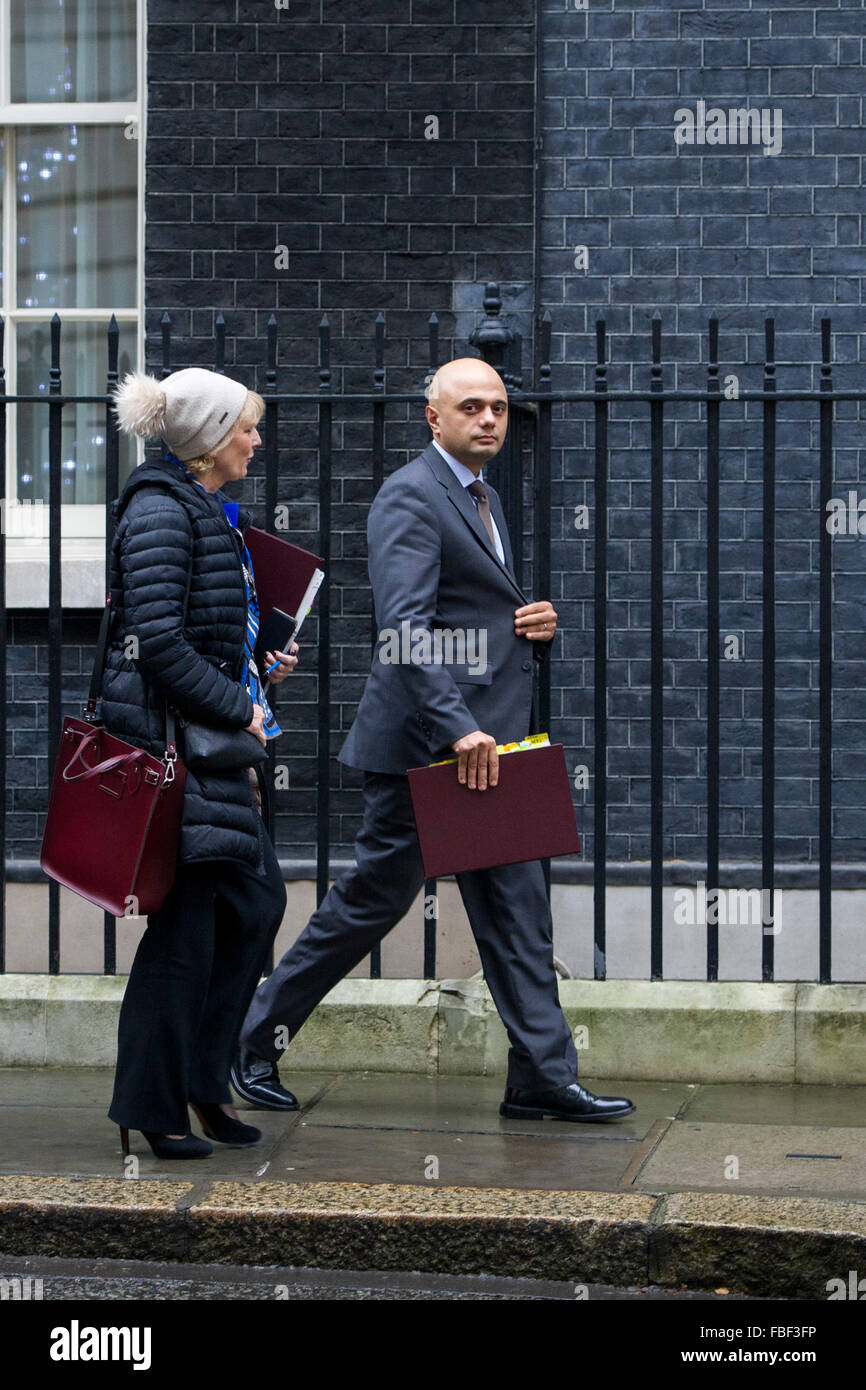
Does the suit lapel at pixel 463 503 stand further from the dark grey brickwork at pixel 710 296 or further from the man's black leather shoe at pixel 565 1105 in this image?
the dark grey brickwork at pixel 710 296

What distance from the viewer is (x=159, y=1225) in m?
4.54

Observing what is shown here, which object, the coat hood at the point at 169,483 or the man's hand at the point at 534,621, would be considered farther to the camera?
the man's hand at the point at 534,621

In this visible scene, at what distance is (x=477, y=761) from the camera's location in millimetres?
5055

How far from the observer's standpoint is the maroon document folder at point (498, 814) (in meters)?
5.05

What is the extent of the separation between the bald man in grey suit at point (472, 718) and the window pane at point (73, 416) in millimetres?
3123

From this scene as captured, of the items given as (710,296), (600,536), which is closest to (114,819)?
(600,536)

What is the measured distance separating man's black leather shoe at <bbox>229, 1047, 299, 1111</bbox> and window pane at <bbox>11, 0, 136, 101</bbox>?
4.47m

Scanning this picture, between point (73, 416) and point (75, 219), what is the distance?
86 centimetres

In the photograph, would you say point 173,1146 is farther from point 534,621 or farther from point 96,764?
point 534,621

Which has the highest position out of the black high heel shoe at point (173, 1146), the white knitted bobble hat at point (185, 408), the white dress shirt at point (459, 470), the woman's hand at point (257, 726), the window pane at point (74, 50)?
the window pane at point (74, 50)

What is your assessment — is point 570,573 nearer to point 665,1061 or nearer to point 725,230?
point 725,230

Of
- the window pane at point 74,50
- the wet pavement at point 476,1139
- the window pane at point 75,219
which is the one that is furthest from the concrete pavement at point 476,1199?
the window pane at point 74,50
